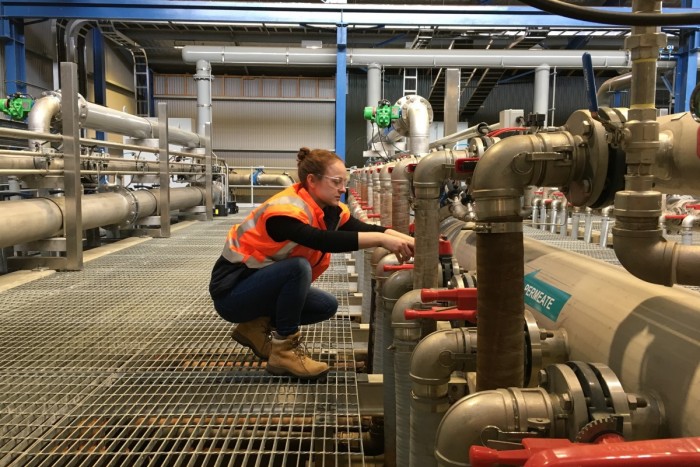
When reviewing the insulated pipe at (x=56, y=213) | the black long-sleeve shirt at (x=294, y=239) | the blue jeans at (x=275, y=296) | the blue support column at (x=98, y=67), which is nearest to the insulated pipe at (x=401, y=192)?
the black long-sleeve shirt at (x=294, y=239)

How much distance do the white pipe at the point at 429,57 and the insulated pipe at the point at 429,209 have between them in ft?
26.9

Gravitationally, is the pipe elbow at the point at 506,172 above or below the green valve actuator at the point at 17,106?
below

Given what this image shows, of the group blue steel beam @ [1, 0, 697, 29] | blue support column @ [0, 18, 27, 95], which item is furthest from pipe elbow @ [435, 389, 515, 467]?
blue support column @ [0, 18, 27, 95]

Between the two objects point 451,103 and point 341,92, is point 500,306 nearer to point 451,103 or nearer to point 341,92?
point 451,103

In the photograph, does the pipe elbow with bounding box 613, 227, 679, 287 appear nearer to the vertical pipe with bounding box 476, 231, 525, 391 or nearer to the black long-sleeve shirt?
the vertical pipe with bounding box 476, 231, 525, 391

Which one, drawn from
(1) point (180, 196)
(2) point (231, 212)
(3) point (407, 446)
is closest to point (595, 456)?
(3) point (407, 446)

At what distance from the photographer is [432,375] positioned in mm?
1271

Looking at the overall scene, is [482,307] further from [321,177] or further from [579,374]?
[321,177]

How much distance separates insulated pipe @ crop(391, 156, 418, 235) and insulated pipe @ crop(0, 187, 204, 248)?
2.21m

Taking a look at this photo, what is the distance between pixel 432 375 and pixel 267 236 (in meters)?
0.92

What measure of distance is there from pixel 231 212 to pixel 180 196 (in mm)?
3025

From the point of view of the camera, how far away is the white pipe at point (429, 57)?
9391 millimetres

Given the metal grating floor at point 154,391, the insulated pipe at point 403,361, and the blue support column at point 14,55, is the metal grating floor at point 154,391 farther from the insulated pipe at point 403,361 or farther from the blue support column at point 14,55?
the blue support column at point 14,55

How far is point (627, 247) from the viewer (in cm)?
95
